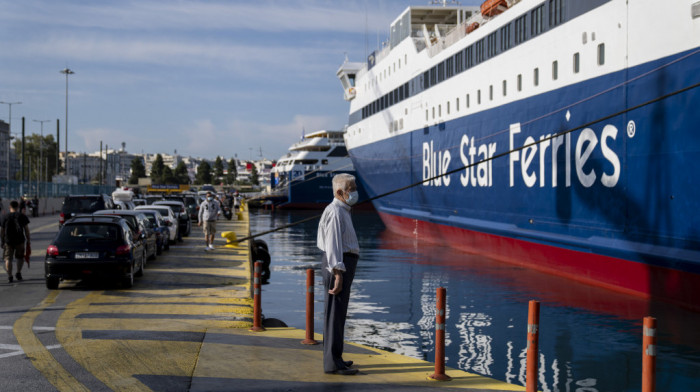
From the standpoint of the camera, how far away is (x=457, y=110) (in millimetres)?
29328

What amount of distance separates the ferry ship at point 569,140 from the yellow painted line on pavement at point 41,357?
422 centimetres

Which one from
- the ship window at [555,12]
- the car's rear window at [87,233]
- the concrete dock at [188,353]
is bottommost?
the concrete dock at [188,353]

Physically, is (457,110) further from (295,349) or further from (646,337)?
(646,337)

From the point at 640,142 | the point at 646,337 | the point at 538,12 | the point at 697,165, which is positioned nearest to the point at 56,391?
the point at 646,337

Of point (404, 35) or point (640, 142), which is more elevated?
point (404, 35)

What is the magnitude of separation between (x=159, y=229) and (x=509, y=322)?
1345 centimetres

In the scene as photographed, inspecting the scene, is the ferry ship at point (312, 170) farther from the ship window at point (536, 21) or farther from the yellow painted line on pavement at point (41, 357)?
the yellow painted line on pavement at point (41, 357)

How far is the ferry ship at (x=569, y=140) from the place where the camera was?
15336mm

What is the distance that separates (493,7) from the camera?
1061 inches

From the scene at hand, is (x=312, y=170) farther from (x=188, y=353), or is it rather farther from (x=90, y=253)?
(x=188, y=353)

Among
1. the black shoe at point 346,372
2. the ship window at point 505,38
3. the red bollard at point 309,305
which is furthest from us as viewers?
the ship window at point 505,38

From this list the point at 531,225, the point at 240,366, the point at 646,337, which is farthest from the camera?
the point at 531,225

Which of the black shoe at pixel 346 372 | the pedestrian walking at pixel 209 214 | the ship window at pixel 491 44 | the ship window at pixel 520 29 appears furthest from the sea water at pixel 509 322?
the ship window at pixel 491 44

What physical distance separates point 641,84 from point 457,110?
1289 centimetres
